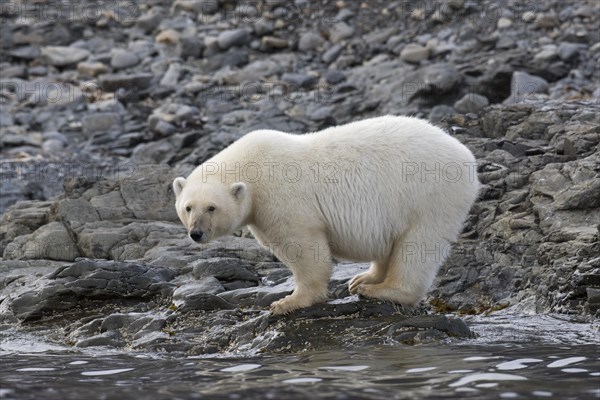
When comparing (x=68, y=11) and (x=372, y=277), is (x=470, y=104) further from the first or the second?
(x=68, y=11)

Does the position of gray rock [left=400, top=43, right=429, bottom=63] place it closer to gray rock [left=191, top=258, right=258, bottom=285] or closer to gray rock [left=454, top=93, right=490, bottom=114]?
gray rock [left=454, top=93, right=490, bottom=114]

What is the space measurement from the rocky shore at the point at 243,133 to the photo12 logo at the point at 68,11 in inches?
2.4

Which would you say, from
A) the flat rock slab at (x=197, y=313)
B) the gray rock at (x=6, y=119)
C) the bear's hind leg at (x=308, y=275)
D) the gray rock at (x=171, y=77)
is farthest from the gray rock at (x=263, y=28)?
the bear's hind leg at (x=308, y=275)

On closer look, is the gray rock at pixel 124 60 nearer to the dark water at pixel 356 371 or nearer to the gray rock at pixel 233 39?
the gray rock at pixel 233 39

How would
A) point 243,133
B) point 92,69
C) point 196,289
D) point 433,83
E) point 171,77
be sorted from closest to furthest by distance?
point 196,289, point 243,133, point 433,83, point 171,77, point 92,69

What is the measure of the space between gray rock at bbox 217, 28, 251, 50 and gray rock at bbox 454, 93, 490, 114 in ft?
25.3

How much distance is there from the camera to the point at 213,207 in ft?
30.2

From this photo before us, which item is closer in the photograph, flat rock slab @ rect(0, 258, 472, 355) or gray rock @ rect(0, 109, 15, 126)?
flat rock slab @ rect(0, 258, 472, 355)

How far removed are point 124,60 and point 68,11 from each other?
13.4 ft

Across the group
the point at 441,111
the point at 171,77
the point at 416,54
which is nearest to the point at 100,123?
the point at 171,77

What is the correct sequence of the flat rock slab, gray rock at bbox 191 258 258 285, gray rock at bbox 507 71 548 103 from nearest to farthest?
the flat rock slab < gray rock at bbox 191 258 258 285 < gray rock at bbox 507 71 548 103

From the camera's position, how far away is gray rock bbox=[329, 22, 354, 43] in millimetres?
25062

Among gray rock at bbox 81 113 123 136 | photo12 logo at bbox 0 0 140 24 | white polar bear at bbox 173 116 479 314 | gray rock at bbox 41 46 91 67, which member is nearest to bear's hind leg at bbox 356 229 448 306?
white polar bear at bbox 173 116 479 314

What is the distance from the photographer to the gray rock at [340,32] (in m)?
25.1
